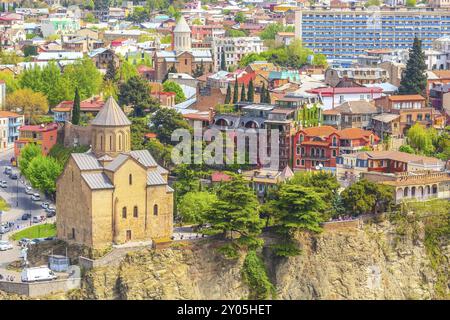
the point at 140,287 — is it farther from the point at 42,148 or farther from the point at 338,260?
the point at 42,148

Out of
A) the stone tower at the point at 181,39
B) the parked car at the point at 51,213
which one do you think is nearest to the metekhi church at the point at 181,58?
the stone tower at the point at 181,39

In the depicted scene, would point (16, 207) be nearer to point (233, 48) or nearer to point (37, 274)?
point (37, 274)

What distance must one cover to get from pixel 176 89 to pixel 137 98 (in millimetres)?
8400

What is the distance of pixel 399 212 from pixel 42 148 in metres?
20.1

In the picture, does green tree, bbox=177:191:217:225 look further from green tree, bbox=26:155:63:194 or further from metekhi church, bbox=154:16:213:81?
metekhi church, bbox=154:16:213:81

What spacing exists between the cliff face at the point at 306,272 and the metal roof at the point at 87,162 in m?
3.46

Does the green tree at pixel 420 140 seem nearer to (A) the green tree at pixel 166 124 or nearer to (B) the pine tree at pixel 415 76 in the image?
(B) the pine tree at pixel 415 76

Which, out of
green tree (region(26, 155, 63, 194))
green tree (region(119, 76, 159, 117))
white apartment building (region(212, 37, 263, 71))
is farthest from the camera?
white apartment building (region(212, 37, 263, 71))

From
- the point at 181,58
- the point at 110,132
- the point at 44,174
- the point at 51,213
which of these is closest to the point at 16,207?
the point at 44,174

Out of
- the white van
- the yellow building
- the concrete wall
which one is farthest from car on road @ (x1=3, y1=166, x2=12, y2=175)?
the concrete wall

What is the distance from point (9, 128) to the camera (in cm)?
7538

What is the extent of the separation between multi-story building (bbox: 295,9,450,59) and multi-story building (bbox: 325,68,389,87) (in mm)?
24500

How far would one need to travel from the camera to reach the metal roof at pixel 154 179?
51750 mm

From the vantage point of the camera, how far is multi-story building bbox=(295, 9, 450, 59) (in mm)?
104250
